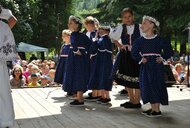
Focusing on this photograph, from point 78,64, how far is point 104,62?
1.38 ft

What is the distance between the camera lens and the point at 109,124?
4.98 meters

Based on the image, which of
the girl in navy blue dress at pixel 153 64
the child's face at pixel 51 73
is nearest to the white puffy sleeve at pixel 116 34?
the girl in navy blue dress at pixel 153 64

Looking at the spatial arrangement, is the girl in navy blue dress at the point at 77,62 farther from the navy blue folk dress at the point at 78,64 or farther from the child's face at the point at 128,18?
the child's face at the point at 128,18

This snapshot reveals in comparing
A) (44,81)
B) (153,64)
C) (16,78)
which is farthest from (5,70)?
(44,81)

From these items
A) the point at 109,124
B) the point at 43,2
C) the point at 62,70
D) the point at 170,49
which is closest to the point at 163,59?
the point at 170,49

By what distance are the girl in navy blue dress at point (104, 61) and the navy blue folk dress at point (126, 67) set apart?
301 millimetres

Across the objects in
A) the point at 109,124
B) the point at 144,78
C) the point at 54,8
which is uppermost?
the point at 54,8

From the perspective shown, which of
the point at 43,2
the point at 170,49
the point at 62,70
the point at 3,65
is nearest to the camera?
the point at 3,65

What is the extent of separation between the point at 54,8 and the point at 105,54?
2664cm

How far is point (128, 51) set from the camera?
20.1ft

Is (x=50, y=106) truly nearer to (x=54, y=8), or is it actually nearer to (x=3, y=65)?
(x=3, y=65)

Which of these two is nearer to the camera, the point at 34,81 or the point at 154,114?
the point at 154,114

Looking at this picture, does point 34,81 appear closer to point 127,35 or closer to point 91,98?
point 91,98

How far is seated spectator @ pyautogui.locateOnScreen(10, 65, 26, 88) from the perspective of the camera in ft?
28.0
